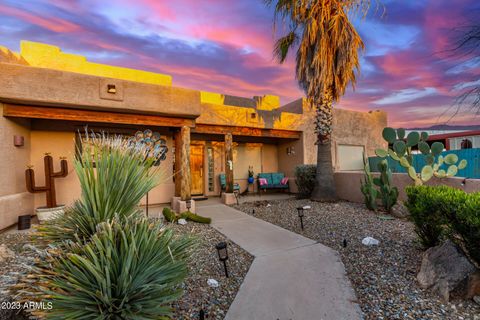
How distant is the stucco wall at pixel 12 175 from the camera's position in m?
5.05

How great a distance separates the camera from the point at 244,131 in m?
9.06

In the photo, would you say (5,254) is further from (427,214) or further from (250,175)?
(250,175)

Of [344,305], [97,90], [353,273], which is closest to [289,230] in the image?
[353,273]

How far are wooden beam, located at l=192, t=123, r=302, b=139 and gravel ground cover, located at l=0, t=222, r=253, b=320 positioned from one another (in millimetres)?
4812

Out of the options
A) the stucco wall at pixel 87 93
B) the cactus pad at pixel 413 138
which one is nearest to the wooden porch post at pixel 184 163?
the stucco wall at pixel 87 93

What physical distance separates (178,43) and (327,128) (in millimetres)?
6562

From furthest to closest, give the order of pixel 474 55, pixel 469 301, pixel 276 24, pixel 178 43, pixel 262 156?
pixel 262 156
pixel 178 43
pixel 276 24
pixel 474 55
pixel 469 301

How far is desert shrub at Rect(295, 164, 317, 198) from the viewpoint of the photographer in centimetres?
880

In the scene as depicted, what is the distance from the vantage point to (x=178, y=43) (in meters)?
8.38

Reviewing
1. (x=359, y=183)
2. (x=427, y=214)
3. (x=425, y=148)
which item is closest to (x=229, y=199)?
(x=359, y=183)

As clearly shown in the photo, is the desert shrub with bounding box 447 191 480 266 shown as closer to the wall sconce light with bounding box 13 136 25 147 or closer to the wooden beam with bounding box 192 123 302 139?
the wooden beam with bounding box 192 123 302 139

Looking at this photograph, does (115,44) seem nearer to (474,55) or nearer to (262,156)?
(262,156)

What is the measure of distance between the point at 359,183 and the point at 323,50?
4742mm

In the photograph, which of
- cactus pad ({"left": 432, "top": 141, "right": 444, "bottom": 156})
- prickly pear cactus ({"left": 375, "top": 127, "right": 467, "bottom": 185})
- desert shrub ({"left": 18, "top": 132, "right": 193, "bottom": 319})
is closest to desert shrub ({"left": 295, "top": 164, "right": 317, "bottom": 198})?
prickly pear cactus ({"left": 375, "top": 127, "right": 467, "bottom": 185})
